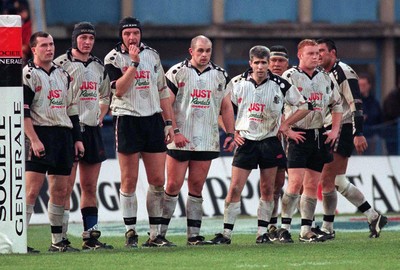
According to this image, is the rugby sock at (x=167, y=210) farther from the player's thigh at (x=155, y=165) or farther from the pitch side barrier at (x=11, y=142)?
the pitch side barrier at (x=11, y=142)

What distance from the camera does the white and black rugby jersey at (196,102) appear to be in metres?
17.0

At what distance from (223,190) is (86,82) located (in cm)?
711

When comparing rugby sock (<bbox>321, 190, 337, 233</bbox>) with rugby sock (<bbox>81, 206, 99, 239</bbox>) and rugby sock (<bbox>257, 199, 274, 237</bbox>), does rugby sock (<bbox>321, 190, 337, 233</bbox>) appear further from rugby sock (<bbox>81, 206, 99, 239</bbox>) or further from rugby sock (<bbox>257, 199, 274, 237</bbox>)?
rugby sock (<bbox>81, 206, 99, 239</bbox>)

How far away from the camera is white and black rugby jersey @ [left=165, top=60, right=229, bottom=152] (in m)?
17.0

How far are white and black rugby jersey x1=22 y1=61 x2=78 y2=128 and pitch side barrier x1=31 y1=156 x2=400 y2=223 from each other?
21.4ft

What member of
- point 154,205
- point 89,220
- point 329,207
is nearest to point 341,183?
point 329,207

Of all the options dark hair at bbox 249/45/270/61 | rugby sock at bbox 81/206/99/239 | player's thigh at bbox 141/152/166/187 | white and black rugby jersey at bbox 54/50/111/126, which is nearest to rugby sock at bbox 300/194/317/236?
dark hair at bbox 249/45/270/61

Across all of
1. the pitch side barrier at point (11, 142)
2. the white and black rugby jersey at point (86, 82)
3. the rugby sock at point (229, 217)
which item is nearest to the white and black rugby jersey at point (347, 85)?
the rugby sock at point (229, 217)

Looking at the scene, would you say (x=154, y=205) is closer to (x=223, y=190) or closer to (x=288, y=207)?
(x=288, y=207)

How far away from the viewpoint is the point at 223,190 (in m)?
23.3

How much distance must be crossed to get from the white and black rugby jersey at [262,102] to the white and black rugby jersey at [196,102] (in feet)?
1.08

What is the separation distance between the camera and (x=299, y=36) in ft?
108

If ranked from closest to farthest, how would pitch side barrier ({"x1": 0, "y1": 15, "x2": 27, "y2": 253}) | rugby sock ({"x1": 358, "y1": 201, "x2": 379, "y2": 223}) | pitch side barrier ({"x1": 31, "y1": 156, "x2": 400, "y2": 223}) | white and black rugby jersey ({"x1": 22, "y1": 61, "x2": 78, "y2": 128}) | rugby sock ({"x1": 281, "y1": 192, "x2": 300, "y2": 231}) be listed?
1. pitch side barrier ({"x1": 0, "y1": 15, "x2": 27, "y2": 253})
2. white and black rugby jersey ({"x1": 22, "y1": 61, "x2": 78, "y2": 128})
3. rugby sock ({"x1": 281, "y1": 192, "x2": 300, "y2": 231})
4. rugby sock ({"x1": 358, "y1": 201, "x2": 379, "y2": 223})
5. pitch side barrier ({"x1": 31, "y1": 156, "x2": 400, "y2": 223})

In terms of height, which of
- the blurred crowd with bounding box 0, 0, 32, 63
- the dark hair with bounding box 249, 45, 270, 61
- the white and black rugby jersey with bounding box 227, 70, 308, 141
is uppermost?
the blurred crowd with bounding box 0, 0, 32, 63
